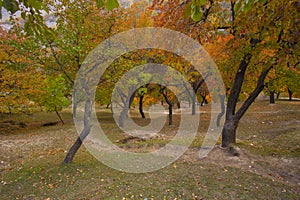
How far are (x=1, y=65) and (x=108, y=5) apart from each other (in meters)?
13.5

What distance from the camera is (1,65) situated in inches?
457

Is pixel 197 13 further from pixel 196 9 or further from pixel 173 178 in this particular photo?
pixel 173 178

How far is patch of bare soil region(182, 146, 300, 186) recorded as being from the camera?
585 cm

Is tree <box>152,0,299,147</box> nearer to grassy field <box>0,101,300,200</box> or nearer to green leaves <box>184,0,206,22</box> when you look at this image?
green leaves <box>184,0,206,22</box>

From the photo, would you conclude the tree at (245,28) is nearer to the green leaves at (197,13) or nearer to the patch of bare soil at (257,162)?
the green leaves at (197,13)

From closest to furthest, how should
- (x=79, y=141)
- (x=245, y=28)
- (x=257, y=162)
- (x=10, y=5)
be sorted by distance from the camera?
(x=10, y=5), (x=245, y=28), (x=257, y=162), (x=79, y=141)

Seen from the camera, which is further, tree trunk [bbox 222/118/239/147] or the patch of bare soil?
tree trunk [bbox 222/118/239/147]

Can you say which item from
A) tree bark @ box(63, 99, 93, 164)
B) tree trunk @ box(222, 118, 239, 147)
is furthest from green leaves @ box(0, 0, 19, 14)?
tree trunk @ box(222, 118, 239, 147)

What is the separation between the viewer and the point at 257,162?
6.74 metres

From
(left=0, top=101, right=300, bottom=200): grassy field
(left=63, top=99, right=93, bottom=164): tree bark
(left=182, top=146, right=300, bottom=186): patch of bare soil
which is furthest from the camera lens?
(left=63, top=99, right=93, bottom=164): tree bark

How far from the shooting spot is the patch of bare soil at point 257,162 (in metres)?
5.85

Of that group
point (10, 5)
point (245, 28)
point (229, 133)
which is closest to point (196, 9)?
point (10, 5)

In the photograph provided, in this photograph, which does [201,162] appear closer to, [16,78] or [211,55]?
[211,55]

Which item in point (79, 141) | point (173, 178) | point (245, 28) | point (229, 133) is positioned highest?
point (245, 28)
